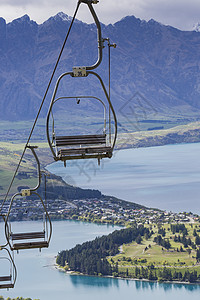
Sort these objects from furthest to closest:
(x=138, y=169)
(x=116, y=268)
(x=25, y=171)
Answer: (x=138, y=169)
(x=25, y=171)
(x=116, y=268)

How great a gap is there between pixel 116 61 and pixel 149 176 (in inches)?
3574

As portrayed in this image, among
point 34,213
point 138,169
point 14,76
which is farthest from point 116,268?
point 14,76

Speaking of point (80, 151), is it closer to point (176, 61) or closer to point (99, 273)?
point (99, 273)

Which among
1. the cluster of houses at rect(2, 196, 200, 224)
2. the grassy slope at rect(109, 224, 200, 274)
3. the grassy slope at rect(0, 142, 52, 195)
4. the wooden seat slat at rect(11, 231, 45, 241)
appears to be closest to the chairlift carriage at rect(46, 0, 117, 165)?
the wooden seat slat at rect(11, 231, 45, 241)

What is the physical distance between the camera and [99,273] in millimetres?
28188

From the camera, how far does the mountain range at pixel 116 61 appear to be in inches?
5197

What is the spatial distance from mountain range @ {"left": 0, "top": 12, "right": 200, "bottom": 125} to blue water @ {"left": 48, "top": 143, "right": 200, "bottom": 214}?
48688mm

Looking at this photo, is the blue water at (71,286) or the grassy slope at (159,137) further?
the grassy slope at (159,137)

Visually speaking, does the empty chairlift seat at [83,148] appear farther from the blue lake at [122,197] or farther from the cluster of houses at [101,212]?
the cluster of houses at [101,212]

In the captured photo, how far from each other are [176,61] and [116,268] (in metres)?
132

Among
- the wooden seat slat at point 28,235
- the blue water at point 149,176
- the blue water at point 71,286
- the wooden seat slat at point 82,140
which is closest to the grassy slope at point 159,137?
the blue water at point 149,176

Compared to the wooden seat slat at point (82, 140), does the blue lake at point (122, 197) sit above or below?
below

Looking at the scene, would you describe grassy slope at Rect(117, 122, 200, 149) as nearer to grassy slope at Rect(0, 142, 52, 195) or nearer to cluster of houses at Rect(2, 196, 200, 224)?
Answer: grassy slope at Rect(0, 142, 52, 195)

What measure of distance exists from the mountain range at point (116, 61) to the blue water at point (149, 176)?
4869 centimetres
